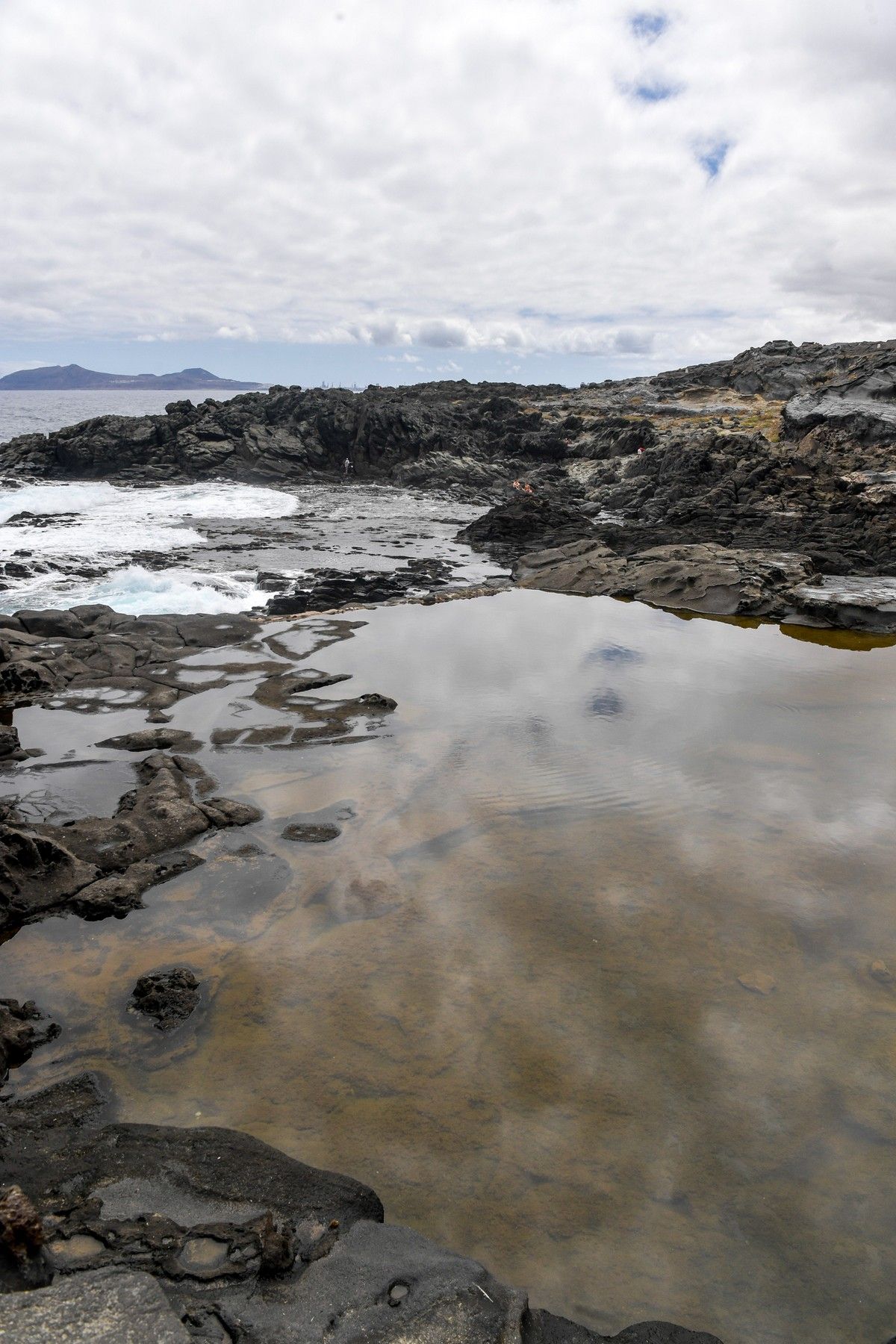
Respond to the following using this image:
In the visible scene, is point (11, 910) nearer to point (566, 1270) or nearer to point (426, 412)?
point (566, 1270)

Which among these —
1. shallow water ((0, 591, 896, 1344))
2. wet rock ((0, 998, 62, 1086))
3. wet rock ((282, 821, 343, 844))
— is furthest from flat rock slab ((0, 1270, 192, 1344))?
wet rock ((282, 821, 343, 844))

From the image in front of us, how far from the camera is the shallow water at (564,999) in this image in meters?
4.73

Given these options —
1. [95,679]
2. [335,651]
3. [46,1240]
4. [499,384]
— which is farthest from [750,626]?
[499,384]

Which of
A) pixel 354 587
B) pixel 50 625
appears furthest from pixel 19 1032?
pixel 354 587

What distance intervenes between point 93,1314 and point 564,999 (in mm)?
3972

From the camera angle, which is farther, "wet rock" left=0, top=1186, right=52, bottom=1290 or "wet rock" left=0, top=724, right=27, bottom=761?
"wet rock" left=0, top=724, right=27, bottom=761

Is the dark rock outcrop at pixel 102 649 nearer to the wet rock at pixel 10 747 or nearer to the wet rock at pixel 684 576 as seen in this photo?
the wet rock at pixel 10 747

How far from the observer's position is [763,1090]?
5.68m

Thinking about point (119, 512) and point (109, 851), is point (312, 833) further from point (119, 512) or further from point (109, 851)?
point (119, 512)

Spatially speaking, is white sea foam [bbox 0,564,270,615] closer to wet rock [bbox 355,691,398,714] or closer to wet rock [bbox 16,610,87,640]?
wet rock [bbox 16,610,87,640]

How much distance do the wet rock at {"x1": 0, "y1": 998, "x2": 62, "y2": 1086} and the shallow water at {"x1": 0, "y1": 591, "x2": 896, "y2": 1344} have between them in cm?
17

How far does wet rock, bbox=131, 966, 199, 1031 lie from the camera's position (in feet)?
20.5

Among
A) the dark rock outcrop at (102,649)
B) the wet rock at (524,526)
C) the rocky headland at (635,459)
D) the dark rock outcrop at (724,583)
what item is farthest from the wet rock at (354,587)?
the wet rock at (524,526)

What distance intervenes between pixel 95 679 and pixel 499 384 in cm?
8162
